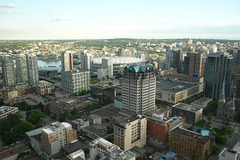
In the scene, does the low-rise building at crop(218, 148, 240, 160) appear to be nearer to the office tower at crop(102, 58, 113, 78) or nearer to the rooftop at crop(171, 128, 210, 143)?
the rooftop at crop(171, 128, 210, 143)

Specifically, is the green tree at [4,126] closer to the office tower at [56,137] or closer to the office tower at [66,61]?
the office tower at [56,137]

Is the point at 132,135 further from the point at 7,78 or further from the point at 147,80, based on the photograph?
the point at 7,78

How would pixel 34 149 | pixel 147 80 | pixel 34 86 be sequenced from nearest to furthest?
pixel 34 149, pixel 147 80, pixel 34 86

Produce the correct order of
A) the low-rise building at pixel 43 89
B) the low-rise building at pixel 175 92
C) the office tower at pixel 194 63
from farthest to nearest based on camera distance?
→ the office tower at pixel 194 63 → the low-rise building at pixel 43 89 → the low-rise building at pixel 175 92

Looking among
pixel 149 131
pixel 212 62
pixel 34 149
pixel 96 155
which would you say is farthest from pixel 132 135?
pixel 212 62

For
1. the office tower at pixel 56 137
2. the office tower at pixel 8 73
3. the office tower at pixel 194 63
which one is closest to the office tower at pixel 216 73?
the office tower at pixel 194 63

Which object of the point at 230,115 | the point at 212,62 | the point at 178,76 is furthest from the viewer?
the point at 178,76

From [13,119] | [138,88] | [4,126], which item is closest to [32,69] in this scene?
[13,119]
